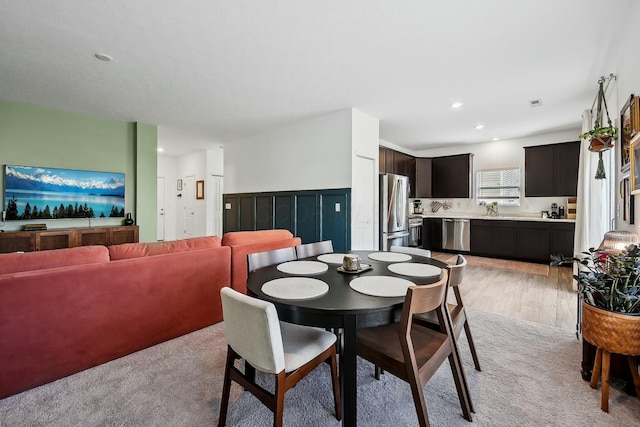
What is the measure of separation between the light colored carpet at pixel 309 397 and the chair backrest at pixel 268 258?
0.72 metres

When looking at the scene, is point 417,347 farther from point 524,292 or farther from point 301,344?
point 524,292

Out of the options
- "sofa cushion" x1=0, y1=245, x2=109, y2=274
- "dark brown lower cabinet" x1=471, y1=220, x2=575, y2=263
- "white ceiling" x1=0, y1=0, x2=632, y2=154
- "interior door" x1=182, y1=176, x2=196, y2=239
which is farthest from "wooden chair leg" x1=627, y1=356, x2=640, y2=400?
"interior door" x1=182, y1=176, x2=196, y2=239

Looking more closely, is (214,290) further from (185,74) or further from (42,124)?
(42,124)

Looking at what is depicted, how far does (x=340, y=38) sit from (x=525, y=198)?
539cm

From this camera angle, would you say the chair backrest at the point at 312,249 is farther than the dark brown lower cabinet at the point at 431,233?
No

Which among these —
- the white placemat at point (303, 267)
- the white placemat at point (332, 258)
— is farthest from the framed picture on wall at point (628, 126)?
the white placemat at point (303, 267)

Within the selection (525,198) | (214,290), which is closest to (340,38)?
(214,290)

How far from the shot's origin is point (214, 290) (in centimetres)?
255

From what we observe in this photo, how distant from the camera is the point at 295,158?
15.9ft

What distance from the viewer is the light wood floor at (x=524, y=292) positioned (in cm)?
287

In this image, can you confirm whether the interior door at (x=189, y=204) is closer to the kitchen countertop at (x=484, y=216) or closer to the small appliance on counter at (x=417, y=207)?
the kitchen countertop at (x=484, y=216)

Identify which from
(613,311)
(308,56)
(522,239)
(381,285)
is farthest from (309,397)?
(522,239)

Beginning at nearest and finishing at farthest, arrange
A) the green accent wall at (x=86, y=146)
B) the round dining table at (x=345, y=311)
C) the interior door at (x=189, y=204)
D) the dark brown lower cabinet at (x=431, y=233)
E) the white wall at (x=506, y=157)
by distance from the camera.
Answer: the round dining table at (x=345, y=311), the green accent wall at (x=86, y=146), the white wall at (x=506, y=157), the dark brown lower cabinet at (x=431, y=233), the interior door at (x=189, y=204)

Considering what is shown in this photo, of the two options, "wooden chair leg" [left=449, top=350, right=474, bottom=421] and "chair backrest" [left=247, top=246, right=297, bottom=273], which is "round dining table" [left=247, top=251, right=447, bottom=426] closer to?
"chair backrest" [left=247, top=246, right=297, bottom=273]
